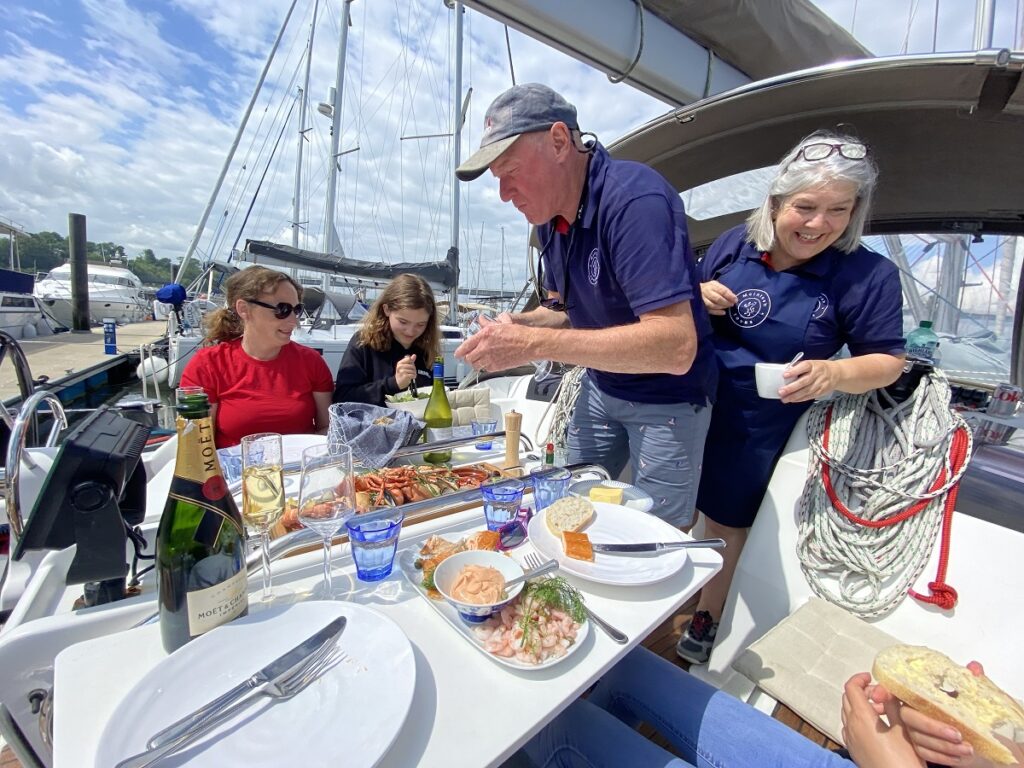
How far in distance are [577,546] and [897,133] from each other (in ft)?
10.6

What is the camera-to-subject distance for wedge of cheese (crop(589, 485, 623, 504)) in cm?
141

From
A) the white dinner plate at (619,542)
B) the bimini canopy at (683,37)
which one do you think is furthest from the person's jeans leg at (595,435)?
the bimini canopy at (683,37)

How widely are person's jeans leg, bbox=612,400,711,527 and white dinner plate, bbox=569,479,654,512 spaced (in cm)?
21

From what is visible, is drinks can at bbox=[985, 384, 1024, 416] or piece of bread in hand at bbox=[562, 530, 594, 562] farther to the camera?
drinks can at bbox=[985, 384, 1024, 416]

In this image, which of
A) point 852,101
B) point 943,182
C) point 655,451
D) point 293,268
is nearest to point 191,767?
point 655,451

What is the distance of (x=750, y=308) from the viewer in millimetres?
1807

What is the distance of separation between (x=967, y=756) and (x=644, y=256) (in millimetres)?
1200

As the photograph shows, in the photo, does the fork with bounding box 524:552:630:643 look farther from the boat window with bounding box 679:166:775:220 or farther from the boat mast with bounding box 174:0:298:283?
the boat mast with bounding box 174:0:298:283

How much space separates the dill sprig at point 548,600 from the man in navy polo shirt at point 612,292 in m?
0.65

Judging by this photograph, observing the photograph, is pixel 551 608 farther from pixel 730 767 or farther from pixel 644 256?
pixel 644 256

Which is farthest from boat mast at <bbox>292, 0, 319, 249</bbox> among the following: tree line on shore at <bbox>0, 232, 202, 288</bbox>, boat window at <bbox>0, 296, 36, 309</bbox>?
tree line on shore at <bbox>0, 232, 202, 288</bbox>

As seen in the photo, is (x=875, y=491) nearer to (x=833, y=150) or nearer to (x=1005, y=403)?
(x=833, y=150)

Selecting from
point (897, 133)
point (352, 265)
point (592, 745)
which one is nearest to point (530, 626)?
point (592, 745)

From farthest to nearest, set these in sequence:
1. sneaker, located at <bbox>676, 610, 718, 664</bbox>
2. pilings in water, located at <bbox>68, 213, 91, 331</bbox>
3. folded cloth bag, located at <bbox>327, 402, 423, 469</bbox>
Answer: pilings in water, located at <bbox>68, 213, 91, 331</bbox>
sneaker, located at <bbox>676, 610, 718, 664</bbox>
folded cloth bag, located at <bbox>327, 402, 423, 469</bbox>
